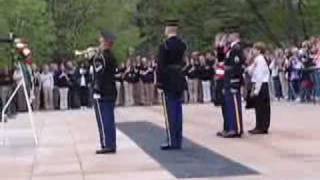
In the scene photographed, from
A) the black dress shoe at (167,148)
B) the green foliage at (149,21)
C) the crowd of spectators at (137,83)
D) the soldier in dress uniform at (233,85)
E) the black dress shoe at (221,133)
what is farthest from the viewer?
the green foliage at (149,21)

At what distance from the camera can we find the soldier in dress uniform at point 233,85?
16.7 meters

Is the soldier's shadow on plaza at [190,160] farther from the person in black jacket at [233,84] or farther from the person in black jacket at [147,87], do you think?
the person in black jacket at [147,87]

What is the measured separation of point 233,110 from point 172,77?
236 cm

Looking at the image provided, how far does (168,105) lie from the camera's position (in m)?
15.1

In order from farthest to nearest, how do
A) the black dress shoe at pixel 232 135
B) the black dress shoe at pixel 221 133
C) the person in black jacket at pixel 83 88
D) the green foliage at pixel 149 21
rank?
1. the green foliage at pixel 149 21
2. the person in black jacket at pixel 83 88
3. the black dress shoe at pixel 221 133
4. the black dress shoe at pixel 232 135

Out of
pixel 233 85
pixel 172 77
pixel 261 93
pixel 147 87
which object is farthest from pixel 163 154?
pixel 147 87

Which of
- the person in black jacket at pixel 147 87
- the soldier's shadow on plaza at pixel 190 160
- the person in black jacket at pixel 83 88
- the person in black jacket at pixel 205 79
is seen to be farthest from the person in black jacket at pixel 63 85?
the soldier's shadow on plaza at pixel 190 160

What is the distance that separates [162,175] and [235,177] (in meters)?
1.04

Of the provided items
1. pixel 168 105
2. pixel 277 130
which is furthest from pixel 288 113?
pixel 168 105

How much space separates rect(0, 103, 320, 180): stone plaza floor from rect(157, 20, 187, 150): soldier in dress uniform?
53 centimetres

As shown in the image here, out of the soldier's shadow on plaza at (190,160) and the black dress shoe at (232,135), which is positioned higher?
the black dress shoe at (232,135)

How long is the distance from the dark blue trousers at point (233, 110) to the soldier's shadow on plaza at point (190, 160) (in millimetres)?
904

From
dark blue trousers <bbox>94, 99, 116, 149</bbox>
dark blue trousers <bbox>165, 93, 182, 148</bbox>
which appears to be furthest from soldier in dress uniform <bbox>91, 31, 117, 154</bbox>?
dark blue trousers <bbox>165, 93, 182, 148</bbox>

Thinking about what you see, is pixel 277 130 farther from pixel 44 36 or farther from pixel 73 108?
pixel 44 36
